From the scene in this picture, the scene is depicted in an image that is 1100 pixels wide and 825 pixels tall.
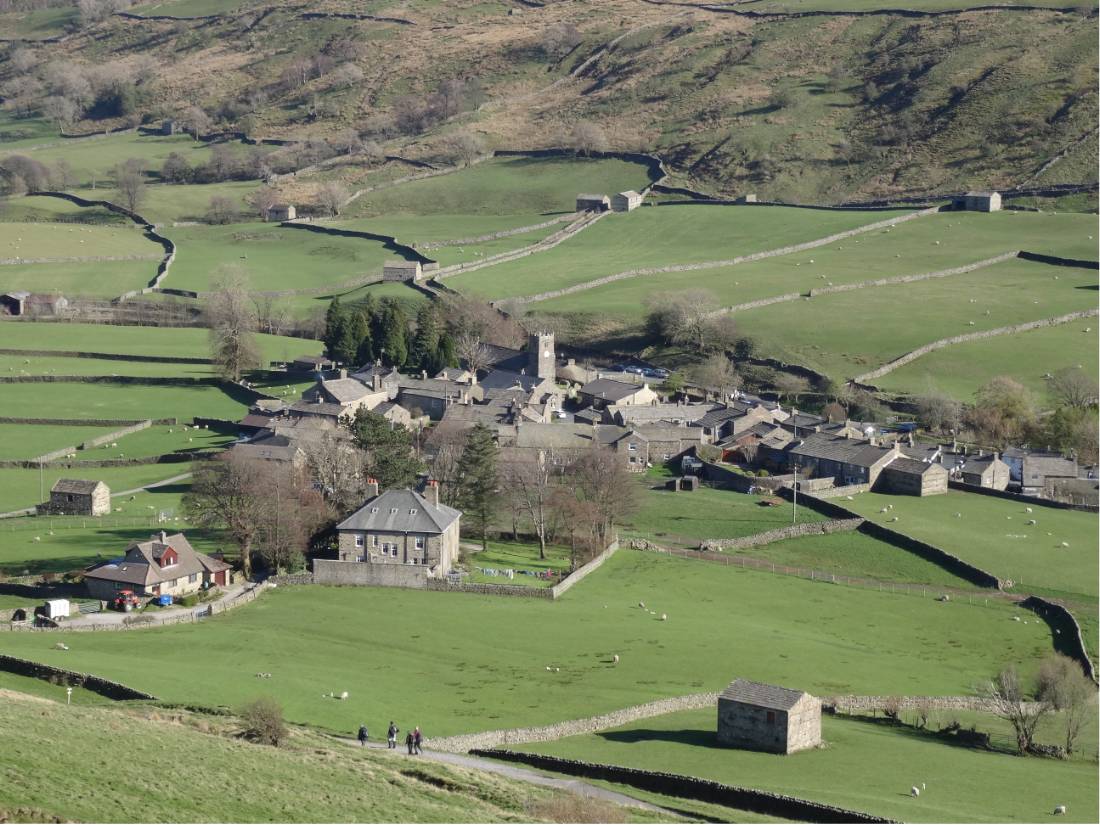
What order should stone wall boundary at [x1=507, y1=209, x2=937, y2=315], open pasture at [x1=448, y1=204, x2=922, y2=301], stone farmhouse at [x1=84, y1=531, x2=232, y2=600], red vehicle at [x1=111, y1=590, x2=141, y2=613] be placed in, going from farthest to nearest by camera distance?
open pasture at [x1=448, y1=204, x2=922, y2=301], stone wall boundary at [x1=507, y1=209, x2=937, y2=315], stone farmhouse at [x1=84, y1=531, x2=232, y2=600], red vehicle at [x1=111, y1=590, x2=141, y2=613]

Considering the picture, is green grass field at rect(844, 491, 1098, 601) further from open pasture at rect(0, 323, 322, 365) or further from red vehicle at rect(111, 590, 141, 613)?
open pasture at rect(0, 323, 322, 365)

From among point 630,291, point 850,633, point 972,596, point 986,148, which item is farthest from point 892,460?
point 986,148

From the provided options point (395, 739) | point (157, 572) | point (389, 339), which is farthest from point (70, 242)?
point (395, 739)

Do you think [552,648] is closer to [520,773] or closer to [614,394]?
[520,773]

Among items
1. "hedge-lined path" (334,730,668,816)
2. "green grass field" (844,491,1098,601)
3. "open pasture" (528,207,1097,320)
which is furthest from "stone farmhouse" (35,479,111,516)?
"open pasture" (528,207,1097,320)

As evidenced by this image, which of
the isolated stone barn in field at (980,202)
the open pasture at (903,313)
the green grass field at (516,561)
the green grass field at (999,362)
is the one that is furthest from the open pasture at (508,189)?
the green grass field at (516,561)
